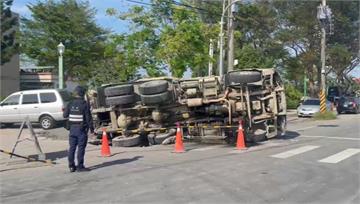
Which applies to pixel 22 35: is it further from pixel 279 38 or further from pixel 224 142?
pixel 224 142

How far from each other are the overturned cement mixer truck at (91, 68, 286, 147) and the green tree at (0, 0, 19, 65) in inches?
967

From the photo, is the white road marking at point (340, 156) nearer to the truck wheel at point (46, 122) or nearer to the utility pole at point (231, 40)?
the utility pole at point (231, 40)

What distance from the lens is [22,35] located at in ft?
152

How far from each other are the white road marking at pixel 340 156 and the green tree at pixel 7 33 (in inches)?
1175

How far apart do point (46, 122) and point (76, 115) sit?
14.0 m

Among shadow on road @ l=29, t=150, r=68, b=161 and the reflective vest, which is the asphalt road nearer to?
shadow on road @ l=29, t=150, r=68, b=161

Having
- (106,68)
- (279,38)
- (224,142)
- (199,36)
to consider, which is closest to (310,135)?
(224,142)

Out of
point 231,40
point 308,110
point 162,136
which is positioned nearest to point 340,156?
point 162,136

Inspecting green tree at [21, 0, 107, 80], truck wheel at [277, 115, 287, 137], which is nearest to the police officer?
truck wheel at [277, 115, 287, 137]

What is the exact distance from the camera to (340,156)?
1434 cm

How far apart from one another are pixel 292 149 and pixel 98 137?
248 inches

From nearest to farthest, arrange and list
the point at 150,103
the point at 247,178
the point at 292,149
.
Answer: the point at 247,178, the point at 292,149, the point at 150,103

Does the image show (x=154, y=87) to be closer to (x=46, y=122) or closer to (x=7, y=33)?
(x=46, y=122)

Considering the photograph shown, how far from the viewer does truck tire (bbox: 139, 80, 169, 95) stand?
16703 mm
